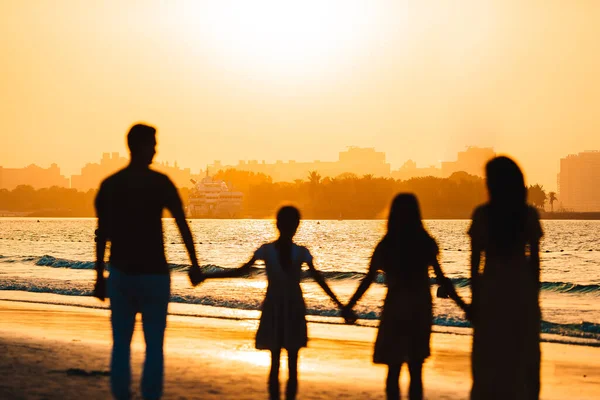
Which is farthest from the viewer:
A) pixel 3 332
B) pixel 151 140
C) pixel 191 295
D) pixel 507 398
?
pixel 191 295

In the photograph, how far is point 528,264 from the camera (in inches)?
232

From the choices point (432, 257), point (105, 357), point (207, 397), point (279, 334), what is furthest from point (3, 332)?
point (432, 257)

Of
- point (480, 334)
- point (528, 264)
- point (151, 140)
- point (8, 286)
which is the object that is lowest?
point (8, 286)

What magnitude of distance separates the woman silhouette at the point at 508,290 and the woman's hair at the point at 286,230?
1.63 meters

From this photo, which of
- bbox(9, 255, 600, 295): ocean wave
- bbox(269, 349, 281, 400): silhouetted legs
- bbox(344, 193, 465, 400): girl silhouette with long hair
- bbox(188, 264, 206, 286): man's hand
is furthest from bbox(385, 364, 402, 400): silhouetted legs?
bbox(9, 255, 600, 295): ocean wave

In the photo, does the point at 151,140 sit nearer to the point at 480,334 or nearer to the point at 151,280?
the point at 151,280

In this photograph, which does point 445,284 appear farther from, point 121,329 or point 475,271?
point 121,329

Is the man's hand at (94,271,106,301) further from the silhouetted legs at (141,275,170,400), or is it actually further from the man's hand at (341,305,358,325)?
the man's hand at (341,305,358,325)

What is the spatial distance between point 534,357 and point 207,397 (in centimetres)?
371

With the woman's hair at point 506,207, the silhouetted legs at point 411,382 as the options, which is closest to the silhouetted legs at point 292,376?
the silhouetted legs at point 411,382

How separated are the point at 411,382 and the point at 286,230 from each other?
153cm

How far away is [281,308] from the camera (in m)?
7.03

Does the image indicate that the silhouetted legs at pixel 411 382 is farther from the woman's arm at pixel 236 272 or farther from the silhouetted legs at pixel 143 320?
the silhouetted legs at pixel 143 320

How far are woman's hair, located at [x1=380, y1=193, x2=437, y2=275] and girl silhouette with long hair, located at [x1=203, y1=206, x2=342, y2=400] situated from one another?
0.85 meters
